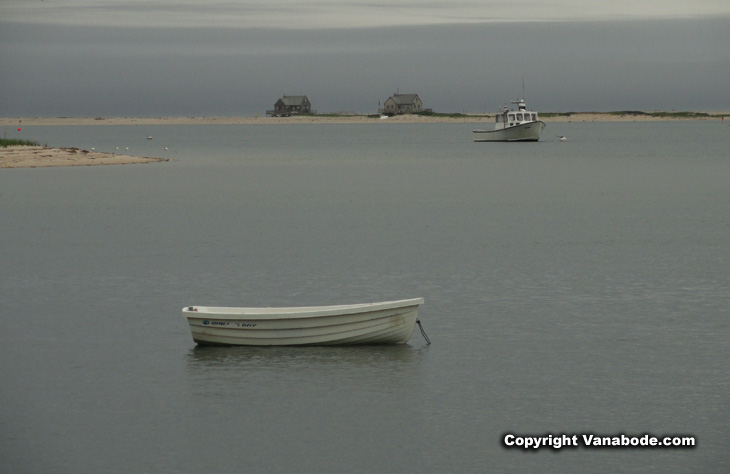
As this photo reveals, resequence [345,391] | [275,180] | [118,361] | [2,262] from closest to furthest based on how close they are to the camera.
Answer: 1. [345,391]
2. [118,361]
3. [2,262]
4. [275,180]

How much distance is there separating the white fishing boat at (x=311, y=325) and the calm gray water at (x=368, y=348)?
1.18 feet

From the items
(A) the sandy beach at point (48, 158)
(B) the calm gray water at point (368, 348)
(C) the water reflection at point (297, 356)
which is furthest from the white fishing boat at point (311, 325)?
(A) the sandy beach at point (48, 158)

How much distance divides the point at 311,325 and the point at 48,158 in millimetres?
79545

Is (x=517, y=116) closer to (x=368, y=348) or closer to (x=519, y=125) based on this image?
(x=519, y=125)

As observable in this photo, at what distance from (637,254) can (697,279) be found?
6.26m

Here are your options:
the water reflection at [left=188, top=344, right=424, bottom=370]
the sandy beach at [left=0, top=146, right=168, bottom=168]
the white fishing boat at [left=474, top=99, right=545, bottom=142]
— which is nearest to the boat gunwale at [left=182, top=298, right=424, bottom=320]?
the water reflection at [left=188, top=344, right=424, bottom=370]

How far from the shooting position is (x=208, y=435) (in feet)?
59.8

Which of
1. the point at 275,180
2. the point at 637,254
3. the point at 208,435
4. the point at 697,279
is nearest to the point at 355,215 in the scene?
the point at 637,254

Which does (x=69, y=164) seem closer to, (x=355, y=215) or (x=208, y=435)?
(x=355, y=215)

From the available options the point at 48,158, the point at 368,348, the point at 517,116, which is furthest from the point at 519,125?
the point at 368,348

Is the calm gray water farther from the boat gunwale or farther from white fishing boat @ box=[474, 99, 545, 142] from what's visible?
white fishing boat @ box=[474, 99, 545, 142]

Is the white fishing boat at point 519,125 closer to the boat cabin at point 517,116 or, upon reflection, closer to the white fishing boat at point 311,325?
the boat cabin at point 517,116

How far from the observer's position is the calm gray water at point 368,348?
58.0 ft

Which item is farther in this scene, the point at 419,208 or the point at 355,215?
the point at 419,208
